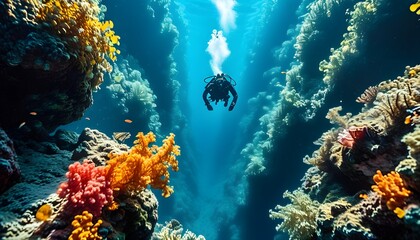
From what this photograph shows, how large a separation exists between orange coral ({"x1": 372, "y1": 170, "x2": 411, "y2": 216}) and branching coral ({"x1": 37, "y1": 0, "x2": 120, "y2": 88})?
4470 mm

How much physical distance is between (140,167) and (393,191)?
2.89m

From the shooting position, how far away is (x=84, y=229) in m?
2.61

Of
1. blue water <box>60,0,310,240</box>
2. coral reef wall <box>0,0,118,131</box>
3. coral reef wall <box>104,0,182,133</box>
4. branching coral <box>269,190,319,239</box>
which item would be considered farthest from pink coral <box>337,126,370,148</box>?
coral reef wall <box>104,0,182,133</box>

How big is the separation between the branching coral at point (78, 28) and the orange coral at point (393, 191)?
4470mm

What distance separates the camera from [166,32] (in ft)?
64.5

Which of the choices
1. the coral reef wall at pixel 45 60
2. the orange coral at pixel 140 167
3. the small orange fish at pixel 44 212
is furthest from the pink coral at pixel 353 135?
the coral reef wall at pixel 45 60

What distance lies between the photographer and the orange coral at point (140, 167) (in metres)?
3.39

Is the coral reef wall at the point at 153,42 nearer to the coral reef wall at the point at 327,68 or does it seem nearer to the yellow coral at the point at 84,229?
the coral reef wall at the point at 327,68

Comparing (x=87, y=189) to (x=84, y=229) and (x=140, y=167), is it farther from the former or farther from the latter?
(x=140, y=167)

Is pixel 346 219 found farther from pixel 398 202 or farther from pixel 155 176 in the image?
pixel 155 176

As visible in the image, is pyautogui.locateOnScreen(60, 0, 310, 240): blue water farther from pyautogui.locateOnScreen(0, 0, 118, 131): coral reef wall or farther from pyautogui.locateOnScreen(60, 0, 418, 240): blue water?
pyautogui.locateOnScreen(0, 0, 118, 131): coral reef wall

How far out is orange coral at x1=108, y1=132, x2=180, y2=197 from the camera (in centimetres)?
339

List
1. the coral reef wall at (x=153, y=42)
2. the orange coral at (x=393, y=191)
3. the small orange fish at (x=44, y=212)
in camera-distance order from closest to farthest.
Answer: the small orange fish at (x=44, y=212)
the orange coral at (x=393, y=191)
the coral reef wall at (x=153, y=42)

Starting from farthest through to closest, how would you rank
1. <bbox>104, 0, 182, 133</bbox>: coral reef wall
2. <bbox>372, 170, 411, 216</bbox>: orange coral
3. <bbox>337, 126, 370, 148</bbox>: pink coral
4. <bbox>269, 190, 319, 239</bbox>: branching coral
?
<bbox>104, 0, 182, 133</bbox>: coral reef wall → <bbox>269, 190, 319, 239</bbox>: branching coral → <bbox>337, 126, 370, 148</bbox>: pink coral → <bbox>372, 170, 411, 216</bbox>: orange coral
